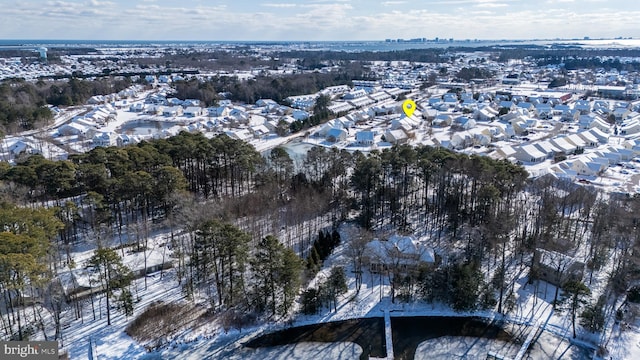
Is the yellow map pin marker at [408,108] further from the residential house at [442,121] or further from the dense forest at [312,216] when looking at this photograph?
the dense forest at [312,216]

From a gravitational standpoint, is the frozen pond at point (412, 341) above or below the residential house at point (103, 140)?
below

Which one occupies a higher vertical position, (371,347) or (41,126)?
(41,126)

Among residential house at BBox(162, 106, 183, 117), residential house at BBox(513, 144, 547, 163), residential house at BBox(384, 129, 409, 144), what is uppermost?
residential house at BBox(162, 106, 183, 117)

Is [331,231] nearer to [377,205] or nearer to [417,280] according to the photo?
[377,205]

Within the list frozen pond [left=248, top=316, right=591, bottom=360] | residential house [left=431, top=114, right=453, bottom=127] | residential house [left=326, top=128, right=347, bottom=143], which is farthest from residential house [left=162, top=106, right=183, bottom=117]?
frozen pond [left=248, top=316, right=591, bottom=360]

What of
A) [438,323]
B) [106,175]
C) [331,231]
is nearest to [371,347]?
[438,323]

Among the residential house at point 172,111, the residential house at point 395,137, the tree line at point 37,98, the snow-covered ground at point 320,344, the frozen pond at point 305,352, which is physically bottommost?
the frozen pond at point 305,352

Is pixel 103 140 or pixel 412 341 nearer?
pixel 412 341

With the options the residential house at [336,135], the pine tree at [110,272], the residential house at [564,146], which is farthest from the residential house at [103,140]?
the residential house at [564,146]

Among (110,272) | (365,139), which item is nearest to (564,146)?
(365,139)

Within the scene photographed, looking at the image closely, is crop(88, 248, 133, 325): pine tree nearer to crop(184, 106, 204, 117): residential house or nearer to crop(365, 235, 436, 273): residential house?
crop(365, 235, 436, 273): residential house

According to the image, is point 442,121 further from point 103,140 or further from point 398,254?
point 398,254
